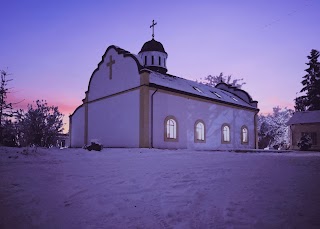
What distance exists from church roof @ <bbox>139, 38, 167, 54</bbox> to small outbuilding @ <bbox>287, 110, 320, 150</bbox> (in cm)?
1913

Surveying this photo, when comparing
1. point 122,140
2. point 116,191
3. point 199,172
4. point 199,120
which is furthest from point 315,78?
point 116,191

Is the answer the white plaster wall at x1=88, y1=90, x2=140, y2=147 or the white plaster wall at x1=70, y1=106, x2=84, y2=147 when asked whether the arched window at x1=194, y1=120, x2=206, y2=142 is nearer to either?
the white plaster wall at x1=88, y1=90, x2=140, y2=147

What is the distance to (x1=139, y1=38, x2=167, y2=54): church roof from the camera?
77.0ft

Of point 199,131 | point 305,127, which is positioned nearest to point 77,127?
point 199,131

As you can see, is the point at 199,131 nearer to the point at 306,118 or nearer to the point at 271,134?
the point at 306,118

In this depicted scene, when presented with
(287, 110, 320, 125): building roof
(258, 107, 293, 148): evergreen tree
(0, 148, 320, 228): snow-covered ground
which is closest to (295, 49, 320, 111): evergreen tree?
(258, 107, 293, 148): evergreen tree

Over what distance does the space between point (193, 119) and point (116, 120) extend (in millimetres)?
6028

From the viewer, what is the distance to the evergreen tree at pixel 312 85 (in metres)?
40.6

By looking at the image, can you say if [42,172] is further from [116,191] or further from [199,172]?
[199,172]

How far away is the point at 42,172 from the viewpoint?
6.85m

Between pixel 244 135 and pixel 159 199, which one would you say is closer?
pixel 159 199

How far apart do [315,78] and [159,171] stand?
43.4 metres

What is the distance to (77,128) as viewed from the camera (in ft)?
79.7

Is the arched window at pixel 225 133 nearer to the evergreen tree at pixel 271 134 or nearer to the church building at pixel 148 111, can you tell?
the church building at pixel 148 111
